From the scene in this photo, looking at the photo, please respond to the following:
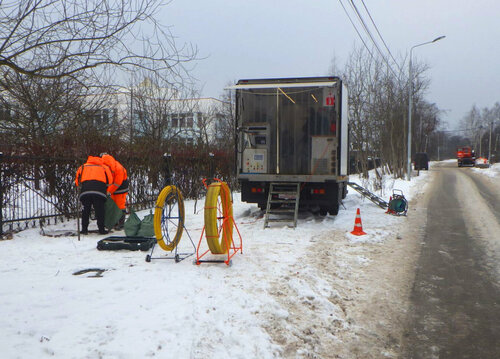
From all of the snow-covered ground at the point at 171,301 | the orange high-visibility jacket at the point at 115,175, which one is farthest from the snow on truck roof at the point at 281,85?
the snow-covered ground at the point at 171,301

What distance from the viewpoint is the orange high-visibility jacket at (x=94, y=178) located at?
7.76 meters

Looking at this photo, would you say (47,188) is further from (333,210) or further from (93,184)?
(333,210)

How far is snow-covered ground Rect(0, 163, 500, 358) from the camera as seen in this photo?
3.41m

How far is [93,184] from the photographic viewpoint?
7.77m

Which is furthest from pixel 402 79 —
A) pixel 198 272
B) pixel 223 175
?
pixel 198 272

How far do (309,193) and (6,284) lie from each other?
7.05m

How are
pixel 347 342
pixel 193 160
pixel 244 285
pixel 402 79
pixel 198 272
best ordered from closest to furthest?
pixel 347 342
pixel 244 285
pixel 198 272
pixel 193 160
pixel 402 79

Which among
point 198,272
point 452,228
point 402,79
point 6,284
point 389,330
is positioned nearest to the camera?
point 389,330

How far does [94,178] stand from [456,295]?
21.1ft

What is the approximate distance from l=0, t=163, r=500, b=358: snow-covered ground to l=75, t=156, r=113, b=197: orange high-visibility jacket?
99 cm

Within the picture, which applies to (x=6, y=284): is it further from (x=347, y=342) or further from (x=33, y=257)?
(x=347, y=342)

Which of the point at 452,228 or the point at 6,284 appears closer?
the point at 6,284

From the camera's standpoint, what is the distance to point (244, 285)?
502cm

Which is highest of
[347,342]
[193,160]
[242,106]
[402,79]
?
[402,79]
